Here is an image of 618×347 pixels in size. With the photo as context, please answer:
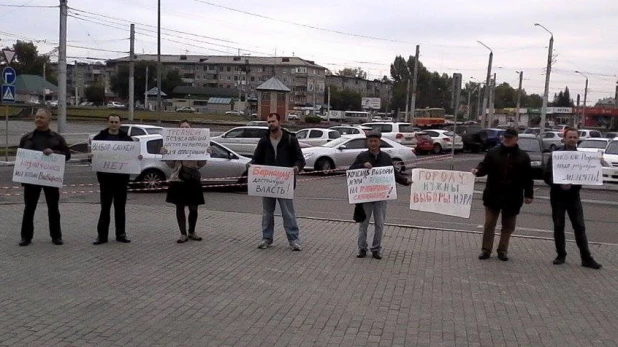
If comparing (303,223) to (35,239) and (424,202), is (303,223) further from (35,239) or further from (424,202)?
(35,239)

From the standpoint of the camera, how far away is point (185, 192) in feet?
34.5

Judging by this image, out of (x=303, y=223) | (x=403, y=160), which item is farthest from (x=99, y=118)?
(x=303, y=223)

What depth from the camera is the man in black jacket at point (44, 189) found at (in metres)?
10.0

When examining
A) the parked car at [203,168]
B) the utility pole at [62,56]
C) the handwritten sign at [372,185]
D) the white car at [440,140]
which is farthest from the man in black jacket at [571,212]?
the white car at [440,140]

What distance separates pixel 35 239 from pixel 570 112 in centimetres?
10778

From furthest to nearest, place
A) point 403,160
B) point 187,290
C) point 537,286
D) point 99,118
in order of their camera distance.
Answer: point 99,118, point 403,160, point 537,286, point 187,290

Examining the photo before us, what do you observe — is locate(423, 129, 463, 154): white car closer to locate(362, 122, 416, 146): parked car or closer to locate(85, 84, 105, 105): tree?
locate(362, 122, 416, 146): parked car

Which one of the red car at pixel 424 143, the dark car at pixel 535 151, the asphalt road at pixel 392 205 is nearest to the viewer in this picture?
the asphalt road at pixel 392 205

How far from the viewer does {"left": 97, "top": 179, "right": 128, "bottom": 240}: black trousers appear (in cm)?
1030

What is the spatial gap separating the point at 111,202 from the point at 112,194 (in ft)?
0.39

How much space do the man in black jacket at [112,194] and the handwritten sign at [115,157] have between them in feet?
0.34

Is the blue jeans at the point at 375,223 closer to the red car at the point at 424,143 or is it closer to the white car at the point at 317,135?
the white car at the point at 317,135

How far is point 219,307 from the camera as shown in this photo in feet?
23.5

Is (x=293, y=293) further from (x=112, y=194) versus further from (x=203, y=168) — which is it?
(x=203, y=168)
